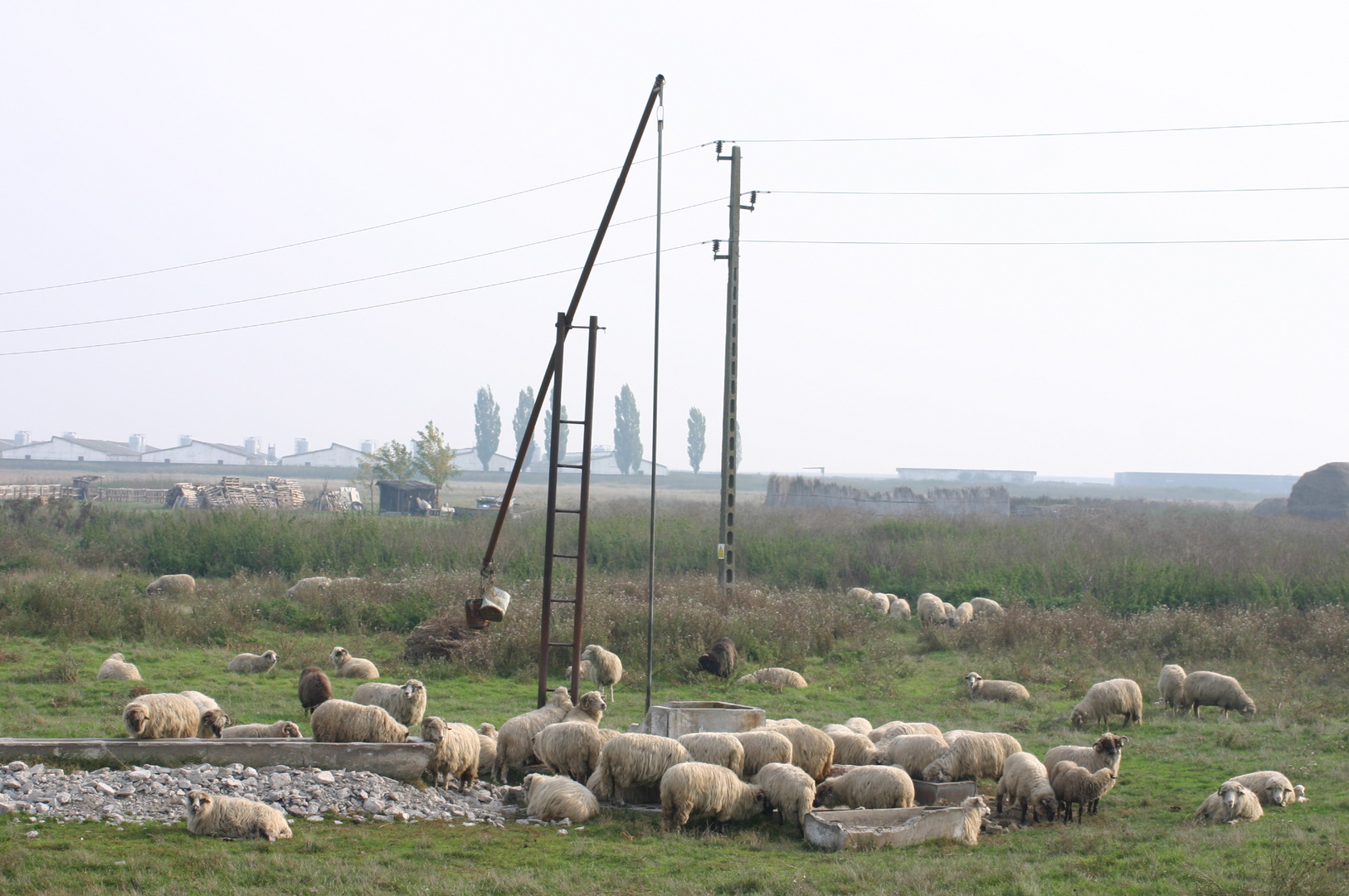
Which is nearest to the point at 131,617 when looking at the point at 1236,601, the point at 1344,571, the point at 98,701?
the point at 98,701

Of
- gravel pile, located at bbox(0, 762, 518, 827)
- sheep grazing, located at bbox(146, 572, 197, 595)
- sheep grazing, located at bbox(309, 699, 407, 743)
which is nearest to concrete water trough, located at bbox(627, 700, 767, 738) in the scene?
gravel pile, located at bbox(0, 762, 518, 827)

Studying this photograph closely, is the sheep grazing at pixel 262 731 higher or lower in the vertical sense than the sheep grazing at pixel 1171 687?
higher

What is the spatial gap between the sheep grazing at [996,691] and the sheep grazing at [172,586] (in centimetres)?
1739

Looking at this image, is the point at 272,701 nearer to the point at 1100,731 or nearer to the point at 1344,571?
the point at 1100,731

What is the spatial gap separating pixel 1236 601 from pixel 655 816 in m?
18.2

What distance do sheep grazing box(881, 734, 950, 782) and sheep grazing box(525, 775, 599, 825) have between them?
310cm

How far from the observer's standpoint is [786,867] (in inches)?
312

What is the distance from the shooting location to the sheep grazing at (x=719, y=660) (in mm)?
17328

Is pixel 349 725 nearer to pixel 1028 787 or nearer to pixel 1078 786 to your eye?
pixel 1028 787

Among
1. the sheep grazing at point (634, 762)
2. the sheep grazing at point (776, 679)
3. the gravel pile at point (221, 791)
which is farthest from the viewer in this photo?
the sheep grazing at point (776, 679)

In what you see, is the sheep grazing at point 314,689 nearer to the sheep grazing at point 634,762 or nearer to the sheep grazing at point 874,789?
the sheep grazing at point 634,762

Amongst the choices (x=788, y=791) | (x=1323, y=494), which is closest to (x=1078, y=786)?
(x=788, y=791)

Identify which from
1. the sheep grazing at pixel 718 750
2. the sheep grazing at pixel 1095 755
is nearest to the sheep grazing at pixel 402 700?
the sheep grazing at pixel 718 750

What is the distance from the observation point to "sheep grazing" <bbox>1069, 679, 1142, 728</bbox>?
1377 centimetres
